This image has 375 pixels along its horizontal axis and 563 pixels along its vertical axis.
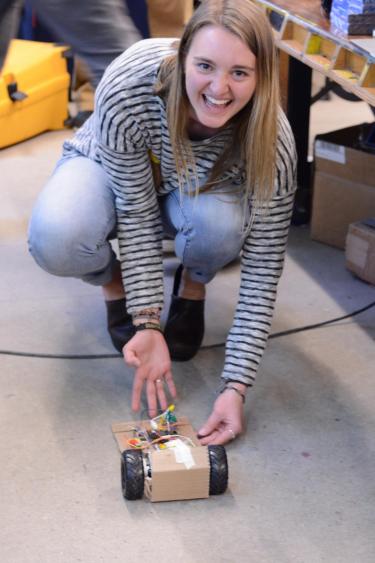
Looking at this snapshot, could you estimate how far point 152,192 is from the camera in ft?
5.48

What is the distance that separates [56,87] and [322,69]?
168 centimetres

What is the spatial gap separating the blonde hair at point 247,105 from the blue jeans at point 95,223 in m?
0.08

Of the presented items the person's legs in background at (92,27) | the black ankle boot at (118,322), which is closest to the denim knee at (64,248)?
the black ankle boot at (118,322)

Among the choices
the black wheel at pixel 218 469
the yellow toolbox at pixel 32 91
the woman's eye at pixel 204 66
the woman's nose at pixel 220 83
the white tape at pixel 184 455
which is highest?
the woman's eye at pixel 204 66

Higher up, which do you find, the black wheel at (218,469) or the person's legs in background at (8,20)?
the person's legs in background at (8,20)

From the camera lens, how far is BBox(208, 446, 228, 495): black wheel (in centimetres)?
140

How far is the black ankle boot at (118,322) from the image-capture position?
1.86 metres

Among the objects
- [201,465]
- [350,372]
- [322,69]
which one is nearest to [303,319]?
[350,372]

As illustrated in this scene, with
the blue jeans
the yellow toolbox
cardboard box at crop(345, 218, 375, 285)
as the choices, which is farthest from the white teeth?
the yellow toolbox

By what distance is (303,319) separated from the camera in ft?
6.61

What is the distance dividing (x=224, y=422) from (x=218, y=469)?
0.56 feet

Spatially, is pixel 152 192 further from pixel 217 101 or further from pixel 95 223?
pixel 217 101

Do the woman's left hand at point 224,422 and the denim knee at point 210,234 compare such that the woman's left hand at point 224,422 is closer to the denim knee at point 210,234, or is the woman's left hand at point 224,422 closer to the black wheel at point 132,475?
the black wheel at point 132,475

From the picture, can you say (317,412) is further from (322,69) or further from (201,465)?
(322,69)
